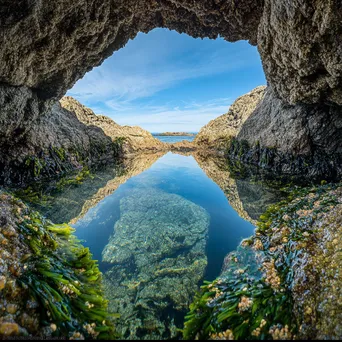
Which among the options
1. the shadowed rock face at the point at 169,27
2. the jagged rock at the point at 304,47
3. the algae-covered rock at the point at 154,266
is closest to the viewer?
the algae-covered rock at the point at 154,266

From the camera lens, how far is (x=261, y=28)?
7711mm

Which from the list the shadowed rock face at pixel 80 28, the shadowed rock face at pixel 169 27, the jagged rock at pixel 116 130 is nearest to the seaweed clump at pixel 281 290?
the shadowed rock face at pixel 169 27

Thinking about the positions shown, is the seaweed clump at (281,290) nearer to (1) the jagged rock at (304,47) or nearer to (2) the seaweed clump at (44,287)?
(2) the seaweed clump at (44,287)

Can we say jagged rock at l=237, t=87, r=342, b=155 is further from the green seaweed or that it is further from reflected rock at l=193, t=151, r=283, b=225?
the green seaweed

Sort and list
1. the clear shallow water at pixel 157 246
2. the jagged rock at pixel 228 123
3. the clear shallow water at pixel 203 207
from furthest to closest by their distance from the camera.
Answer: the jagged rock at pixel 228 123
the clear shallow water at pixel 203 207
the clear shallow water at pixel 157 246

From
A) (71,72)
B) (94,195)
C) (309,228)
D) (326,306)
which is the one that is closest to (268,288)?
(326,306)

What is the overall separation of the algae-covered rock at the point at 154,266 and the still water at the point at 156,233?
1cm

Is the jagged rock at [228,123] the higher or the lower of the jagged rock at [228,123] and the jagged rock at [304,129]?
the higher

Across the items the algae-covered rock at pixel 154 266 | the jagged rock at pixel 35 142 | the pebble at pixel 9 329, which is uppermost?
the jagged rock at pixel 35 142

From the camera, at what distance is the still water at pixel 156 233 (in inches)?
115

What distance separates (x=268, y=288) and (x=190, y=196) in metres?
5.63

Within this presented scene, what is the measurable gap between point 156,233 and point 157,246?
0.63 metres

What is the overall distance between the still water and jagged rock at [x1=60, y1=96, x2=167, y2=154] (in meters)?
12.1

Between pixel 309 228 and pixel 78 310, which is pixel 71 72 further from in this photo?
pixel 309 228
